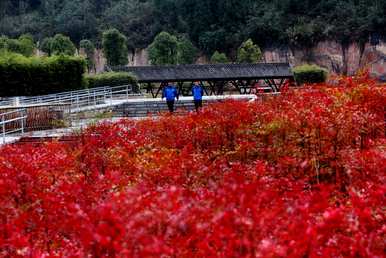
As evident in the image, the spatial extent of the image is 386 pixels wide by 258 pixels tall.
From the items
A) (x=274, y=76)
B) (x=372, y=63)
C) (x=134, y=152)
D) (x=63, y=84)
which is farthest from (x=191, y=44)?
(x=134, y=152)

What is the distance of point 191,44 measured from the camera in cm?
8144

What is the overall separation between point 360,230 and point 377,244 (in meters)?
0.44

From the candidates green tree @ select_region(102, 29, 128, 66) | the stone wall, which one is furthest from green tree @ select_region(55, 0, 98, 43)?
the stone wall

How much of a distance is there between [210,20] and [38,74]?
55651 mm

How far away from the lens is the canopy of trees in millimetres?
73625

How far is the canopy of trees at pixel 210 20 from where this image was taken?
7362 cm

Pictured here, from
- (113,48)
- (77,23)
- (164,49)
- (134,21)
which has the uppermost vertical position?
(77,23)

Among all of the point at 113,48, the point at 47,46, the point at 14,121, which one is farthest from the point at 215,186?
the point at 47,46

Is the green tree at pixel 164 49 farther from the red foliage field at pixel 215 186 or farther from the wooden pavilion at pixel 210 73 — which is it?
the red foliage field at pixel 215 186

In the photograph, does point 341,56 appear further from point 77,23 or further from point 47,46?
point 77,23

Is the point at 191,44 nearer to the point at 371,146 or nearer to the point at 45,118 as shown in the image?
the point at 45,118

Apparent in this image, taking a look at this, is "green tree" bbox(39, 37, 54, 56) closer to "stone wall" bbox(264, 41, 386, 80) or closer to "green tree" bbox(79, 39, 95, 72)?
"green tree" bbox(79, 39, 95, 72)

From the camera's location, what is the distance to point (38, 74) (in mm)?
33375

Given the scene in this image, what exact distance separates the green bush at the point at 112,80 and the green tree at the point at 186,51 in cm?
3673
